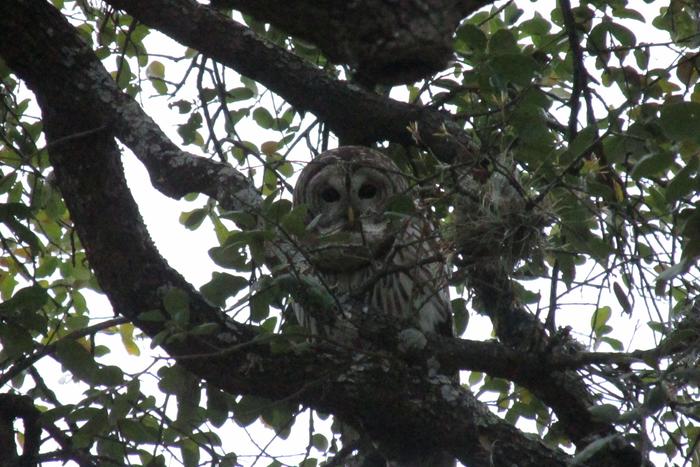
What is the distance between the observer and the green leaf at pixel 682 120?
1.82 metres

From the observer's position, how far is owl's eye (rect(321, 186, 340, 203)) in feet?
14.0

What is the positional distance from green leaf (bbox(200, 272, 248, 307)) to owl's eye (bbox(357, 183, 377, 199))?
1.83 meters

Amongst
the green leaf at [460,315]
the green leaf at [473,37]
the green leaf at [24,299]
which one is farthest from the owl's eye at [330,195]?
the green leaf at [24,299]

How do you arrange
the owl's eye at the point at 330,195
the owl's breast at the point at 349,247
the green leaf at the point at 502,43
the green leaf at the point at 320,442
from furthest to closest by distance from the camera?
1. the owl's eye at the point at 330,195
2. the green leaf at the point at 320,442
3. the green leaf at the point at 502,43
4. the owl's breast at the point at 349,247

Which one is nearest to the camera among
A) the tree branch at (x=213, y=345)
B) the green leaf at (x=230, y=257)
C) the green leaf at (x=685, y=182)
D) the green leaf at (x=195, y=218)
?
the green leaf at (x=685, y=182)

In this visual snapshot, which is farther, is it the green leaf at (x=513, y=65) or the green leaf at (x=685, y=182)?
the green leaf at (x=513, y=65)

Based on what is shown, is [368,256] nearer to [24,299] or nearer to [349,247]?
[349,247]

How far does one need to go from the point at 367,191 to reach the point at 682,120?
2.51m

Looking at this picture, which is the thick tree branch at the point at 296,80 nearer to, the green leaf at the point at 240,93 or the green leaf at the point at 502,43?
the green leaf at the point at 240,93

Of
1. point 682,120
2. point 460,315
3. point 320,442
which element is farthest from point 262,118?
point 682,120

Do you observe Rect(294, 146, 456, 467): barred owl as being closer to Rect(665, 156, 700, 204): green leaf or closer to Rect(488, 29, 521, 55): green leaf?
Rect(488, 29, 521, 55): green leaf

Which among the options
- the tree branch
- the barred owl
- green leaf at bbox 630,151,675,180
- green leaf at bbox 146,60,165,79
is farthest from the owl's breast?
green leaf at bbox 146,60,165,79

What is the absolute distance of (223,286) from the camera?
97.0 inches

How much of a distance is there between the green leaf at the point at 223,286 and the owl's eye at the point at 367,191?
1830 millimetres
